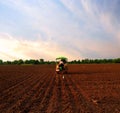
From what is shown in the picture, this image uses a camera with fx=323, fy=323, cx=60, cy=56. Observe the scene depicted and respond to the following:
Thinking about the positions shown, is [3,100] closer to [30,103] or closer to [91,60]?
[30,103]

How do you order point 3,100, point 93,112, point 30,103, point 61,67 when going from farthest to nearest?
point 61,67 → point 3,100 → point 30,103 → point 93,112

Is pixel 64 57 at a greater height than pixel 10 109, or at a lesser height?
greater

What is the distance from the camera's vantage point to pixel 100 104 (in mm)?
11195

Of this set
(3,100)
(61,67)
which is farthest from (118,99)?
(61,67)

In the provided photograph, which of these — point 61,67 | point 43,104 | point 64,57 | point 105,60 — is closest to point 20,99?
point 43,104

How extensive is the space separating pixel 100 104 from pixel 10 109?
312cm

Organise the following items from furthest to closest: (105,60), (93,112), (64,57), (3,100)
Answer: (105,60), (64,57), (3,100), (93,112)

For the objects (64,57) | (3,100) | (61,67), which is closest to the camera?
(3,100)

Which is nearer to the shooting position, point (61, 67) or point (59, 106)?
point (59, 106)

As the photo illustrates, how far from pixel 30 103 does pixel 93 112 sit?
2.68 metres

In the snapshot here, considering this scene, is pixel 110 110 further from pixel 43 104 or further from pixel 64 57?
pixel 64 57

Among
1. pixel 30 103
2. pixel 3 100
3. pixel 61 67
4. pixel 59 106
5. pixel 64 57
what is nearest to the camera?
pixel 59 106

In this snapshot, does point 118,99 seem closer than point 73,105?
No

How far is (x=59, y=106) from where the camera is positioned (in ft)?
35.1
